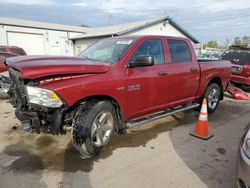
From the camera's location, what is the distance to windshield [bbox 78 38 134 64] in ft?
13.2

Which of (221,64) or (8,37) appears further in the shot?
(8,37)

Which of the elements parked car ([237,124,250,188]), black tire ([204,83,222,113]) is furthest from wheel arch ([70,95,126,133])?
black tire ([204,83,222,113])

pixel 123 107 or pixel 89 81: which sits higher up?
pixel 89 81

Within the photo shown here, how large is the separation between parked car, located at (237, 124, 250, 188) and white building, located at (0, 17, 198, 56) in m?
18.0

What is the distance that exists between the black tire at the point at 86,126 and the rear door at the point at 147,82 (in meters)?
0.65

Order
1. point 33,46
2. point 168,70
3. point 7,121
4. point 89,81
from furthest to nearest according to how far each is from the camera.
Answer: point 33,46 < point 7,121 < point 168,70 < point 89,81

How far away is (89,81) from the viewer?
3.38m

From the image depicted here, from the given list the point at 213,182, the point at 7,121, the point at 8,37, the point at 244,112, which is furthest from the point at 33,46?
the point at 213,182

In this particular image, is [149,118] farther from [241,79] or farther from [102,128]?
[241,79]

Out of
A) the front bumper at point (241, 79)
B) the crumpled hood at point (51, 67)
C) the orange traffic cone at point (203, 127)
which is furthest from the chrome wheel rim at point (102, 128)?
the front bumper at point (241, 79)

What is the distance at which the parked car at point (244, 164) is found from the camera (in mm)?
2205

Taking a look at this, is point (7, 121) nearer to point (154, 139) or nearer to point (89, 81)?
point (89, 81)

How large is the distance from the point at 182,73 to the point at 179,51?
52 cm

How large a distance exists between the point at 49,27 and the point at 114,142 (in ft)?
77.5
